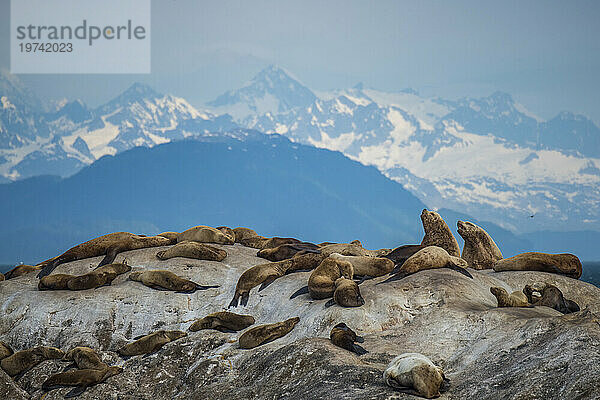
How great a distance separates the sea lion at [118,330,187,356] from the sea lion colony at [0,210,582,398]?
2cm

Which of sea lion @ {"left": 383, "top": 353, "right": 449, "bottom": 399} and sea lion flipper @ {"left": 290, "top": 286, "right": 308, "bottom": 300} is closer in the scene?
sea lion @ {"left": 383, "top": 353, "right": 449, "bottom": 399}

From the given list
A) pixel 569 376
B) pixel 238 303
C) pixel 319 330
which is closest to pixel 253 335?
pixel 319 330

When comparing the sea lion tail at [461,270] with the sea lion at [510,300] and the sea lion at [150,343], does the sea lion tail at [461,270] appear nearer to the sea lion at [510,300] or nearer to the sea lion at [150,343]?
the sea lion at [510,300]

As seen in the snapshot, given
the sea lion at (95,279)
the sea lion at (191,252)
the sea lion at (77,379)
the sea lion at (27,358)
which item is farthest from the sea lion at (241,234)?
the sea lion at (77,379)

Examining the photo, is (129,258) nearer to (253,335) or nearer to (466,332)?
(253,335)

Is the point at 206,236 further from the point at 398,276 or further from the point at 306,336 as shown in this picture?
the point at 306,336

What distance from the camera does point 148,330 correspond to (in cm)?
1468

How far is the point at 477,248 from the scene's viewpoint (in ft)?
60.1

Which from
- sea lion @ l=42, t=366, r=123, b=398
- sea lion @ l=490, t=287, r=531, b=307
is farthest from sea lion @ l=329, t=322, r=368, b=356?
sea lion @ l=42, t=366, r=123, b=398

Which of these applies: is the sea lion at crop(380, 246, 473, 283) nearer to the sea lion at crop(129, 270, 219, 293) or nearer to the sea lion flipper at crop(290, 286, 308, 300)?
the sea lion flipper at crop(290, 286, 308, 300)

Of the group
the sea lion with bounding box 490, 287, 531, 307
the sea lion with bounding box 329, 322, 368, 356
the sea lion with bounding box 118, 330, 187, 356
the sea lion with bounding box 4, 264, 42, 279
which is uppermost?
the sea lion with bounding box 490, 287, 531, 307

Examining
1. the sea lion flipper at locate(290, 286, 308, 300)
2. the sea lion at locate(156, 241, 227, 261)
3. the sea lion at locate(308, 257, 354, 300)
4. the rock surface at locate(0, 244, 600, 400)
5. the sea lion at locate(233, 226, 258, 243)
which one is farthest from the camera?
the sea lion at locate(233, 226, 258, 243)

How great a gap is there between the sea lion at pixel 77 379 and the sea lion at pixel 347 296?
4696 millimetres

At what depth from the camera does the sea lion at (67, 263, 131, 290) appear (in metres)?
15.7
